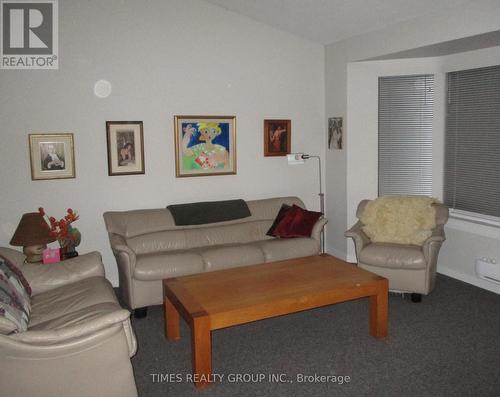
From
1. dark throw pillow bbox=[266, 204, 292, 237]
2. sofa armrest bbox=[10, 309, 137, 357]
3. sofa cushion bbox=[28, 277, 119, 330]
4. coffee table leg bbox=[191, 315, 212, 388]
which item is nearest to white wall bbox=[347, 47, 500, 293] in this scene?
dark throw pillow bbox=[266, 204, 292, 237]

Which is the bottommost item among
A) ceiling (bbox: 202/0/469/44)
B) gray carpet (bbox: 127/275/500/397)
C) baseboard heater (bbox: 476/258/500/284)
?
gray carpet (bbox: 127/275/500/397)

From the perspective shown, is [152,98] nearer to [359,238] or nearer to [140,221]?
[140,221]

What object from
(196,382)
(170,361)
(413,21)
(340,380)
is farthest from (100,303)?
(413,21)

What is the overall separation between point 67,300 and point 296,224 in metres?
2.50

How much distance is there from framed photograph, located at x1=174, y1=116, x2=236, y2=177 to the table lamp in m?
1.61

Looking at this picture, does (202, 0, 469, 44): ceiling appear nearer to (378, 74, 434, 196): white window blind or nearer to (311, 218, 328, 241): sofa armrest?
(378, 74, 434, 196): white window blind

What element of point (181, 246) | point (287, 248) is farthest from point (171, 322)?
point (287, 248)

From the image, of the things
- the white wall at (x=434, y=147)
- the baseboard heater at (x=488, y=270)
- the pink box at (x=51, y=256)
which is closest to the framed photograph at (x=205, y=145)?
the white wall at (x=434, y=147)

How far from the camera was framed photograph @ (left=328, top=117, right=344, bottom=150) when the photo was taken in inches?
222

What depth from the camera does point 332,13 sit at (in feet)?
15.7

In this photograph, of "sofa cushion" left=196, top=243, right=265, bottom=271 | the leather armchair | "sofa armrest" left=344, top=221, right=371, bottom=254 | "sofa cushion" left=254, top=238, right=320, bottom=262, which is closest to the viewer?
the leather armchair

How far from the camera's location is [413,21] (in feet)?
15.0

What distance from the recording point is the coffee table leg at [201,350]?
2.98 m

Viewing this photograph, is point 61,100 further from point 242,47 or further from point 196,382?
point 196,382
